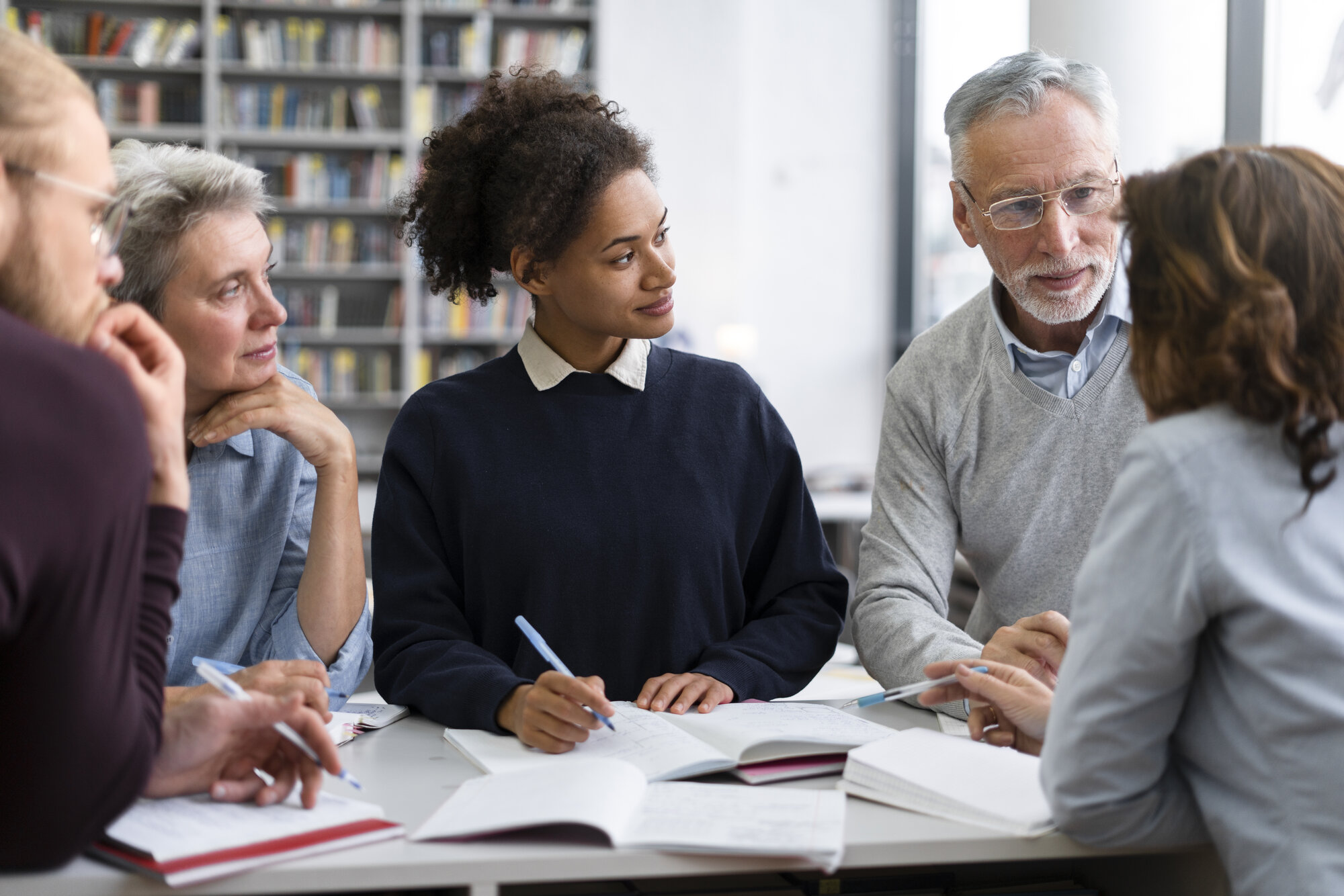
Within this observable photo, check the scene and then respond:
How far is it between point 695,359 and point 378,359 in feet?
15.2

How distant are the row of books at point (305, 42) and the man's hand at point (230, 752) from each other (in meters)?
5.40

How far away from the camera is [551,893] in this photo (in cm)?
124

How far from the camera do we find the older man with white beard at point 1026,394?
1.66 metres

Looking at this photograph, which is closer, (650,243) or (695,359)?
(650,243)

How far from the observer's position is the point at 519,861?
983 mm

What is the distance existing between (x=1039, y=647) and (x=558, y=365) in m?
0.77

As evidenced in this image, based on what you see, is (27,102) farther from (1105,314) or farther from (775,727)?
(1105,314)

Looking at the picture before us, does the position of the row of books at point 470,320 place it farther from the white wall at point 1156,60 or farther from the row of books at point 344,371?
the white wall at point 1156,60

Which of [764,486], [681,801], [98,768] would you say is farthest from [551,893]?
[764,486]

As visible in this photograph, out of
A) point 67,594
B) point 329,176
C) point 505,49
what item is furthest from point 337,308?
point 67,594

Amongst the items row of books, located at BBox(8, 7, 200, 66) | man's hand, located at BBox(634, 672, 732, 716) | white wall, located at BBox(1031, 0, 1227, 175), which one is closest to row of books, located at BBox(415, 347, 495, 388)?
row of books, located at BBox(8, 7, 200, 66)

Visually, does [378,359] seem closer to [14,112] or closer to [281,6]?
[281,6]

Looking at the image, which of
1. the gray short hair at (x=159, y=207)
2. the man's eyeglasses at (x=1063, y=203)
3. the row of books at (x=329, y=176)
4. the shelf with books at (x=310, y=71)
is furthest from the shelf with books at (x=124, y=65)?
the man's eyeglasses at (x=1063, y=203)

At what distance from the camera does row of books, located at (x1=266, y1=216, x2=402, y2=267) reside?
19.5ft
